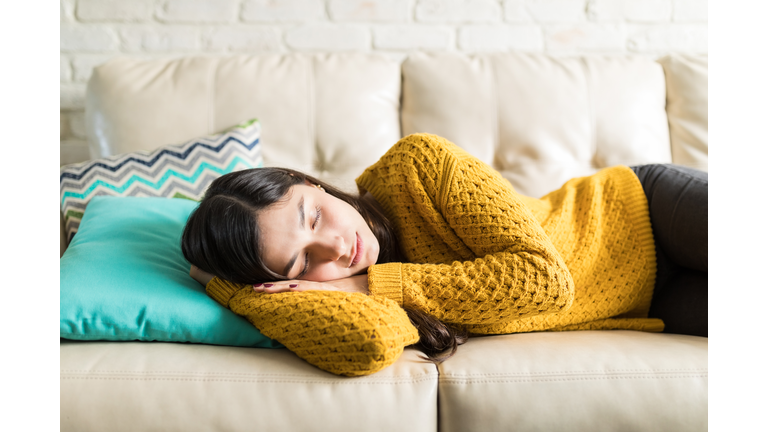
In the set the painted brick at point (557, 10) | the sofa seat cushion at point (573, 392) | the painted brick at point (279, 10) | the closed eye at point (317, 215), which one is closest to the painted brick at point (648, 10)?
the painted brick at point (557, 10)

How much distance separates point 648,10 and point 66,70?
86.1 inches

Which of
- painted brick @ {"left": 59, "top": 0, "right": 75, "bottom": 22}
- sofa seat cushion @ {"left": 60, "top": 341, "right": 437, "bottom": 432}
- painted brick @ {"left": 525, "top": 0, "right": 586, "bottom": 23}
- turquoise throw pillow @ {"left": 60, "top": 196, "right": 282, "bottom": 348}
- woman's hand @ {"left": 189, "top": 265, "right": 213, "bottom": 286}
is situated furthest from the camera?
painted brick @ {"left": 525, "top": 0, "right": 586, "bottom": 23}

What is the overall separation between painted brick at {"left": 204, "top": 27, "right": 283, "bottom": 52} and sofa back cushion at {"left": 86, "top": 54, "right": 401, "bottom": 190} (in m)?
0.26

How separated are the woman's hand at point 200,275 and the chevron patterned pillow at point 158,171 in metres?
0.34

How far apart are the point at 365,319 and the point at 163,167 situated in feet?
2.68

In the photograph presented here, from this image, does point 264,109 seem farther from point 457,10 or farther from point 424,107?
point 457,10

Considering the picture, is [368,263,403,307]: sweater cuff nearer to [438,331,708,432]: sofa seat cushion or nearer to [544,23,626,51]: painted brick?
[438,331,708,432]: sofa seat cushion

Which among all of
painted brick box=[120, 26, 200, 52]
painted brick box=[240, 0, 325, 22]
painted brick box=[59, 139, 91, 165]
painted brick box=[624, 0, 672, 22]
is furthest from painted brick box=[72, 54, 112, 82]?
painted brick box=[624, 0, 672, 22]

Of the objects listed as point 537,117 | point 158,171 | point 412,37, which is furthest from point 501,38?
point 158,171

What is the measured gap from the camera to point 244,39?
5.50 ft

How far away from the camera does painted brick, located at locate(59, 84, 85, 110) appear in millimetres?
1659

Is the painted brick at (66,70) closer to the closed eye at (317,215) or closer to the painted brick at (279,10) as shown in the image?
the painted brick at (279,10)

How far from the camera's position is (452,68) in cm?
146
